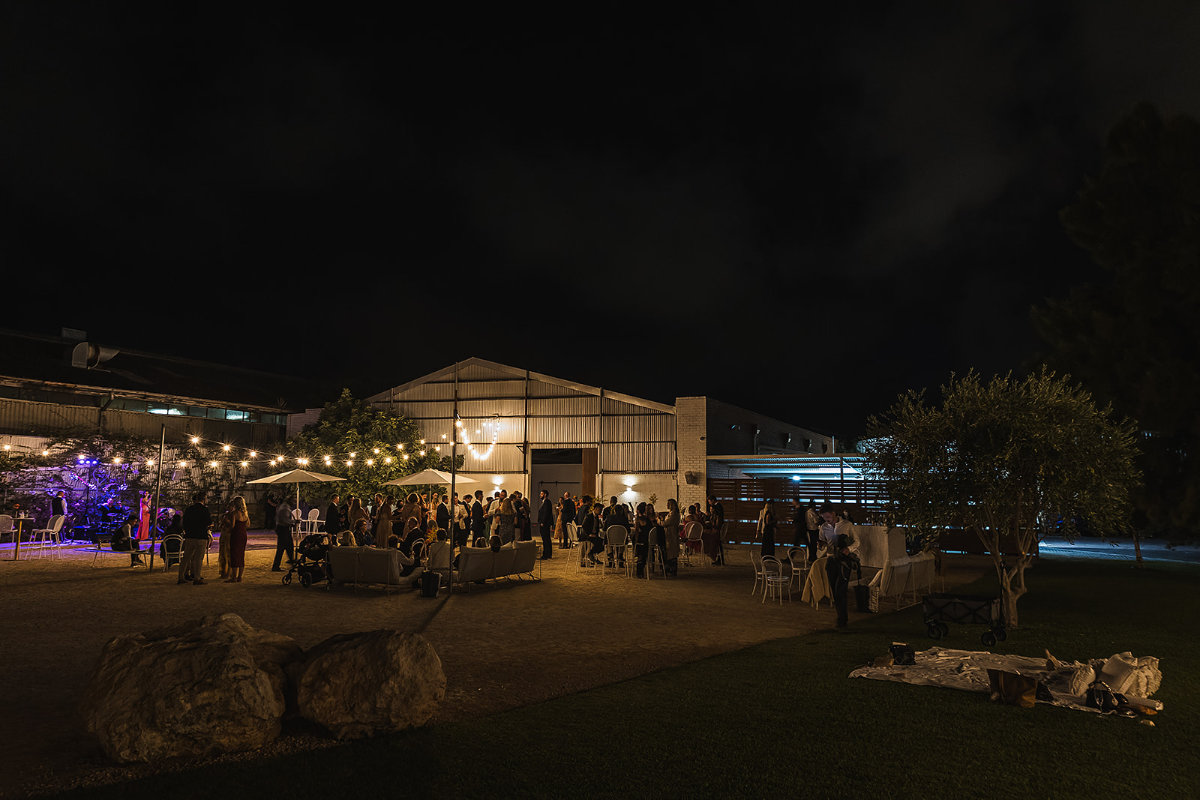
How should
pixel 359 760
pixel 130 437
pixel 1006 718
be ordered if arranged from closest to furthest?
pixel 359 760
pixel 1006 718
pixel 130 437

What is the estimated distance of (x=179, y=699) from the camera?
4160mm

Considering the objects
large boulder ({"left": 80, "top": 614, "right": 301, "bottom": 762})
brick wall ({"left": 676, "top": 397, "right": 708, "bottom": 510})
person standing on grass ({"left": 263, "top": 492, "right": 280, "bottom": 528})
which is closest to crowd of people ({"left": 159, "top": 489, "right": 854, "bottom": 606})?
brick wall ({"left": 676, "top": 397, "right": 708, "bottom": 510})

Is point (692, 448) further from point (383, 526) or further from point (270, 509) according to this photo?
point (270, 509)

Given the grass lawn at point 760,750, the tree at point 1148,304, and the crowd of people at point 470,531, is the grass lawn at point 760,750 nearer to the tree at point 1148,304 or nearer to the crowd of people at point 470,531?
the crowd of people at point 470,531

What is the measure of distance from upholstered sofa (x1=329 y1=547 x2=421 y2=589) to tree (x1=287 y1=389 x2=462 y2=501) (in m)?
12.7

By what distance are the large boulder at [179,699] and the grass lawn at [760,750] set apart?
0.24 m

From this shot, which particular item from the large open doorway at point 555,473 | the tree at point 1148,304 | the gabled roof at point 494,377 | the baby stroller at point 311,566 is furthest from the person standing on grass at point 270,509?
the tree at point 1148,304

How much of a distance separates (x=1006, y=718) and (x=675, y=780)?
2.79 m

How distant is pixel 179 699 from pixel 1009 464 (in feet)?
27.6

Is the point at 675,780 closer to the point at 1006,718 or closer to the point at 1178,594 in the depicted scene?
the point at 1006,718

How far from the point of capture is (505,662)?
21.8 feet

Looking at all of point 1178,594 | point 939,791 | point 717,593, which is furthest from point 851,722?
point 1178,594

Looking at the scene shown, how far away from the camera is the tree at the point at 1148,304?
17.0 meters

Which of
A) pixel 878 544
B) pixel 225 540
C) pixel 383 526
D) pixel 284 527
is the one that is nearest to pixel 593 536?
pixel 383 526
